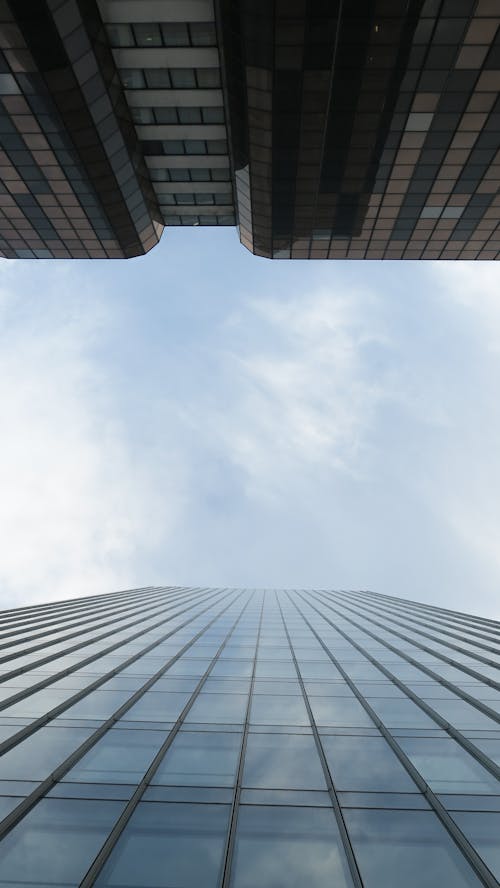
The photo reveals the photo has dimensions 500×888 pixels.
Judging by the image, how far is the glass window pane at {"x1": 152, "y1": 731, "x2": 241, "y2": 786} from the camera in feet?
33.3

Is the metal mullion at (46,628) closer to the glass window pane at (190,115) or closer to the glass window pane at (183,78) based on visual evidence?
the glass window pane at (183,78)

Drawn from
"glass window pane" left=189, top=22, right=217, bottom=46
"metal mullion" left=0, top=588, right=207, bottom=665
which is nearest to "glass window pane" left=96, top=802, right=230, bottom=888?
"metal mullion" left=0, top=588, right=207, bottom=665

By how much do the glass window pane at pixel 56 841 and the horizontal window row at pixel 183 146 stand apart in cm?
3474

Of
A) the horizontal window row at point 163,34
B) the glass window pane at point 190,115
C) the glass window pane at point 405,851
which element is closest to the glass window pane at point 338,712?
the glass window pane at point 405,851

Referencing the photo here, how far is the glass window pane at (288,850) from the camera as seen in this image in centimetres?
757

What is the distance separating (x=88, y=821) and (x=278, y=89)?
2865 centimetres

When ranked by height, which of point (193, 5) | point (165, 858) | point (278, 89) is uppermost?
point (193, 5)

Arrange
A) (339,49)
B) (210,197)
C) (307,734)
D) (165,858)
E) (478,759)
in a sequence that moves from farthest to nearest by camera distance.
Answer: (210,197), (339,49), (307,734), (478,759), (165,858)

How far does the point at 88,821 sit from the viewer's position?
8.71 meters

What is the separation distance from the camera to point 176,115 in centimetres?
3031

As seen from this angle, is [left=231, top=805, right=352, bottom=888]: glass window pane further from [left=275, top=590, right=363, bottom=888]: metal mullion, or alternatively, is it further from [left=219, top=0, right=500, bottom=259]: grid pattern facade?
[left=219, top=0, right=500, bottom=259]: grid pattern facade

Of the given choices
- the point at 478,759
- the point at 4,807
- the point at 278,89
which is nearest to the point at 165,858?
the point at 4,807

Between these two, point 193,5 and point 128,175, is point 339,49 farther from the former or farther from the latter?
point 128,175

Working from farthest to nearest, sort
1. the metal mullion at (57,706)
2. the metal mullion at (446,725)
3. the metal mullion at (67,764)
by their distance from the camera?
the metal mullion at (57,706), the metal mullion at (446,725), the metal mullion at (67,764)
